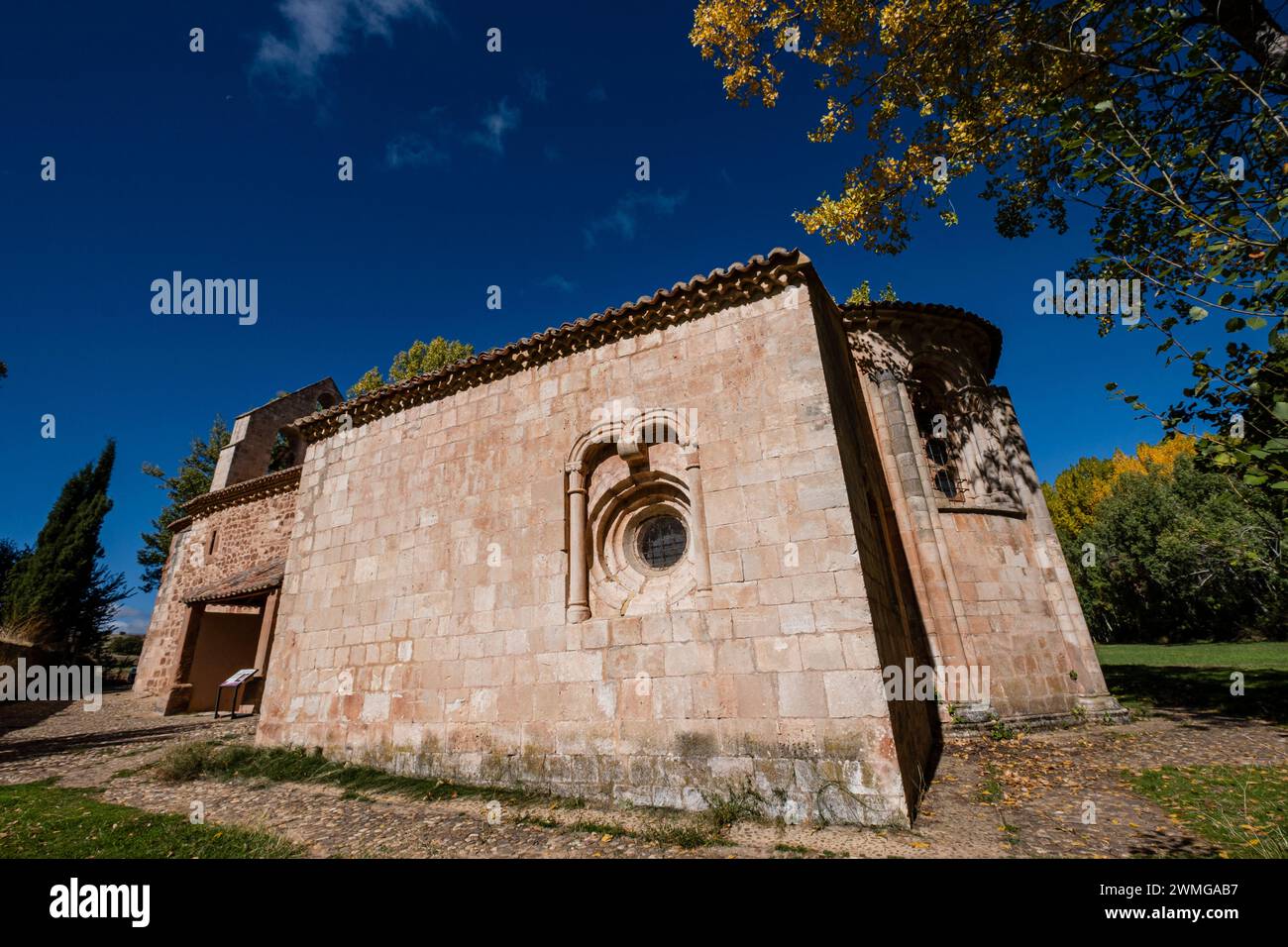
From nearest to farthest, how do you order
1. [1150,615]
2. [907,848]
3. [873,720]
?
1. [907,848]
2. [873,720]
3. [1150,615]

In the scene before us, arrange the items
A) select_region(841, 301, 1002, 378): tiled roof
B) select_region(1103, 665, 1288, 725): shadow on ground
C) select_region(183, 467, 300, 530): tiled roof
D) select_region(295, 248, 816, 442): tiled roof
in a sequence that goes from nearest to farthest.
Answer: select_region(295, 248, 816, 442): tiled roof
select_region(1103, 665, 1288, 725): shadow on ground
select_region(841, 301, 1002, 378): tiled roof
select_region(183, 467, 300, 530): tiled roof

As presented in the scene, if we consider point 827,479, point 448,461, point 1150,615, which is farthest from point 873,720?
point 1150,615

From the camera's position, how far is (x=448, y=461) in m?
8.62

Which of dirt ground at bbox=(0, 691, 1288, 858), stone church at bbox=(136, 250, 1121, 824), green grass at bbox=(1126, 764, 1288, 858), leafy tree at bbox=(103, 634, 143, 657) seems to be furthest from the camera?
leafy tree at bbox=(103, 634, 143, 657)

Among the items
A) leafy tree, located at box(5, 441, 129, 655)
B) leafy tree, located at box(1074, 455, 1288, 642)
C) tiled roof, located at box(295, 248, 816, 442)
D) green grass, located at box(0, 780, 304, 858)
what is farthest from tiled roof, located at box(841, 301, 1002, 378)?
leafy tree, located at box(5, 441, 129, 655)

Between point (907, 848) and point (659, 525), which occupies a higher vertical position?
point (659, 525)

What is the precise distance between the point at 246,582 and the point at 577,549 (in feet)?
38.7

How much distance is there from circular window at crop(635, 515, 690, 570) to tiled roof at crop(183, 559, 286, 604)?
395 inches

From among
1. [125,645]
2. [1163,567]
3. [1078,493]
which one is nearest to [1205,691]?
[1163,567]

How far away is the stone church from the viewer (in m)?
5.61

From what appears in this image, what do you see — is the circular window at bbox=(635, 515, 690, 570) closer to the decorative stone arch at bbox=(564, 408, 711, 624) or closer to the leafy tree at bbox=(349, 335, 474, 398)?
the decorative stone arch at bbox=(564, 408, 711, 624)

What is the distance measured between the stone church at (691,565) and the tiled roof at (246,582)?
15.7 ft
